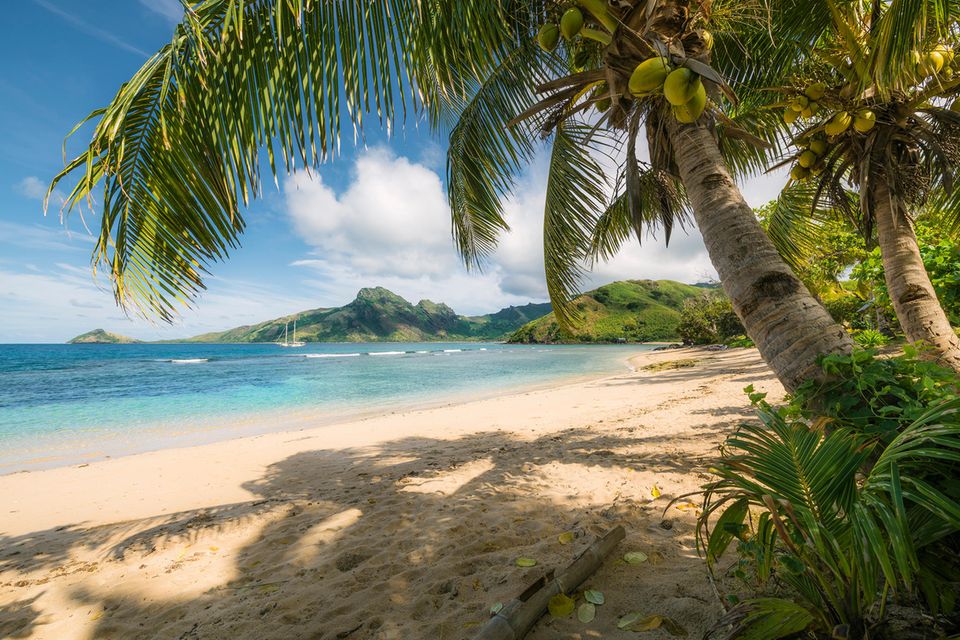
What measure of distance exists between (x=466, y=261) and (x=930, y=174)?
4.02 metres

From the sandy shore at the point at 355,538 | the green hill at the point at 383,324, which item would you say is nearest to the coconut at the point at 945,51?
the sandy shore at the point at 355,538

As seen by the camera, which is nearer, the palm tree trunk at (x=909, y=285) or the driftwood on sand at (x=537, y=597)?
the driftwood on sand at (x=537, y=597)

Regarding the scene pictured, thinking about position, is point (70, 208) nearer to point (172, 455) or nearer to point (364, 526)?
point (364, 526)

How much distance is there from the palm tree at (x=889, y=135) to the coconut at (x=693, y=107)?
1.34 m

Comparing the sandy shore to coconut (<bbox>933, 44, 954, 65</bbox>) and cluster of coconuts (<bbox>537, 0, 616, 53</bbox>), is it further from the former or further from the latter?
coconut (<bbox>933, 44, 954, 65</bbox>)

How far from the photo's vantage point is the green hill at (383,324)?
470ft

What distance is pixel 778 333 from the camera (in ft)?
6.17

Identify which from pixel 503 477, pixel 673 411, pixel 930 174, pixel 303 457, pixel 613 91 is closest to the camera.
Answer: pixel 613 91

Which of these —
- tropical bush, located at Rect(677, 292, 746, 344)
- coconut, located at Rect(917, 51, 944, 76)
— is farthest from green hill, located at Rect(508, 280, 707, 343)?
coconut, located at Rect(917, 51, 944, 76)

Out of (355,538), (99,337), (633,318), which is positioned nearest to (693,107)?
(355,538)

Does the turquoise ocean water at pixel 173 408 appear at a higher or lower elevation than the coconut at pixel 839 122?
lower

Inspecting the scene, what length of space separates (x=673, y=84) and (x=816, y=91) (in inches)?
71.7

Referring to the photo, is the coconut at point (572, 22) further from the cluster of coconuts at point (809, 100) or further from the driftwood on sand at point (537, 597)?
the driftwood on sand at point (537, 597)

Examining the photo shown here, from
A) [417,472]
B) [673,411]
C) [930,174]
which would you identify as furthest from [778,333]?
[673,411]
